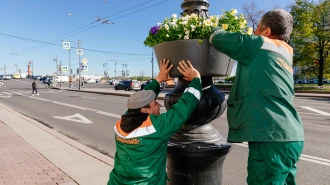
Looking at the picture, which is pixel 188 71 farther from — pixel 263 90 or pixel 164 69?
pixel 263 90

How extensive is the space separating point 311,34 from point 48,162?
29.4 metres

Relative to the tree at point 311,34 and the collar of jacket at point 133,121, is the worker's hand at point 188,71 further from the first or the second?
the tree at point 311,34

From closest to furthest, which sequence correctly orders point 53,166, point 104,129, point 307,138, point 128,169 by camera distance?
point 128,169 → point 53,166 → point 307,138 → point 104,129

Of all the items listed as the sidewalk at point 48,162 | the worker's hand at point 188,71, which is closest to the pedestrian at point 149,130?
the worker's hand at point 188,71

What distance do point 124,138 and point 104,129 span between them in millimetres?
6695

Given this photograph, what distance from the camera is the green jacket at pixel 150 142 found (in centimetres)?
A: 168

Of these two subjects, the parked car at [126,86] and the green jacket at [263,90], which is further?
the parked car at [126,86]

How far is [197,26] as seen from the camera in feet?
5.40

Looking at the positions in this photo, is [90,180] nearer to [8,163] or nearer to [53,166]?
[53,166]

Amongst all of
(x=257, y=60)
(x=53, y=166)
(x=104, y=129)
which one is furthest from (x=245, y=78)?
(x=104, y=129)

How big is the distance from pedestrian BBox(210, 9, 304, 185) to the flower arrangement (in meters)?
0.13

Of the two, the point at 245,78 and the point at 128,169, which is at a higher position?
the point at 245,78

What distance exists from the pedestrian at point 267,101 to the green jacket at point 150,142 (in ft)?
1.11

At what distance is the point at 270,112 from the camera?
147cm
